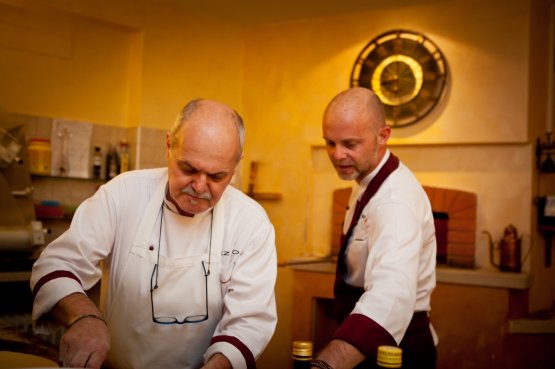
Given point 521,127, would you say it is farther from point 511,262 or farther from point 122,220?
point 122,220

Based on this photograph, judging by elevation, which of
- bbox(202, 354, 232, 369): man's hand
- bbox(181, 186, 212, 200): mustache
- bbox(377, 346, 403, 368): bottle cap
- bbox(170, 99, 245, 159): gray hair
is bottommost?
bbox(202, 354, 232, 369): man's hand

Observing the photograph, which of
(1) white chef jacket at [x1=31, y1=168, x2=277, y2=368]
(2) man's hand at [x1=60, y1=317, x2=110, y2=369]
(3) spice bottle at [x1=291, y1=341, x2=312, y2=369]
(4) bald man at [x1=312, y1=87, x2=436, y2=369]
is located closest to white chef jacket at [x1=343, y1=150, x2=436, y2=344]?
(4) bald man at [x1=312, y1=87, x2=436, y2=369]

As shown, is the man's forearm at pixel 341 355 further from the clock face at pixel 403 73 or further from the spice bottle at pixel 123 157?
the spice bottle at pixel 123 157

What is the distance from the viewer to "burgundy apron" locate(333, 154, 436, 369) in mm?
2221

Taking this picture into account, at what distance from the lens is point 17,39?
4.46 meters

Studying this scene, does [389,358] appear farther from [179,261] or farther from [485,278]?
[485,278]

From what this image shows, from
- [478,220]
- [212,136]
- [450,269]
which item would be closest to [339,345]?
[212,136]

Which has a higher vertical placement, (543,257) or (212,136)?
(212,136)

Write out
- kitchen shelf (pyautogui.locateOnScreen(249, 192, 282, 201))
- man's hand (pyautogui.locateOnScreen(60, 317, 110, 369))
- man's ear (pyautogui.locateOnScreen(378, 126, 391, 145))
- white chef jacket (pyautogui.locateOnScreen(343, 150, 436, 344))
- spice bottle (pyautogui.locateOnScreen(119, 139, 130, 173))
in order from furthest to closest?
kitchen shelf (pyautogui.locateOnScreen(249, 192, 282, 201))
spice bottle (pyautogui.locateOnScreen(119, 139, 130, 173))
man's ear (pyautogui.locateOnScreen(378, 126, 391, 145))
white chef jacket (pyautogui.locateOnScreen(343, 150, 436, 344))
man's hand (pyautogui.locateOnScreen(60, 317, 110, 369))

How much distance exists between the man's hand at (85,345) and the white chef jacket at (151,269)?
9.4 inches

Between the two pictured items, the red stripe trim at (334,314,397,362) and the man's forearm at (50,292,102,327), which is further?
the red stripe trim at (334,314,397,362)

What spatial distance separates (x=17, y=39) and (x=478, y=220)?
3.69 metres

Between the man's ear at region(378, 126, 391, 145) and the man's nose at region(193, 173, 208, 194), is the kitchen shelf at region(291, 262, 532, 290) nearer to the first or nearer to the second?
the man's ear at region(378, 126, 391, 145)

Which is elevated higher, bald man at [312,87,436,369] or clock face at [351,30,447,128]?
clock face at [351,30,447,128]
